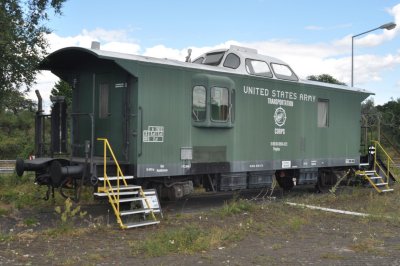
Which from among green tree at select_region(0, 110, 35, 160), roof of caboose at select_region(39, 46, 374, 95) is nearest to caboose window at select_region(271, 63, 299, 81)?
roof of caboose at select_region(39, 46, 374, 95)

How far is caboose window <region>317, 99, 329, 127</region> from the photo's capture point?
44.8 feet

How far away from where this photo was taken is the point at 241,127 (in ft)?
37.1

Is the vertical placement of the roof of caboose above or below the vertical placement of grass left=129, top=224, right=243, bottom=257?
above

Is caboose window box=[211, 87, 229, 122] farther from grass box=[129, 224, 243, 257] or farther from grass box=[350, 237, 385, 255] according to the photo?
grass box=[350, 237, 385, 255]

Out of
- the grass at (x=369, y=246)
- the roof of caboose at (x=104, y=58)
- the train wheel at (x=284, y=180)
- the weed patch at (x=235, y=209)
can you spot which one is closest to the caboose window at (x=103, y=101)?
the roof of caboose at (x=104, y=58)

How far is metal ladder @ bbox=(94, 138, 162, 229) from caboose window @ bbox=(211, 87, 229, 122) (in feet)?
7.99

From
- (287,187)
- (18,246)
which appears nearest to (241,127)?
(287,187)

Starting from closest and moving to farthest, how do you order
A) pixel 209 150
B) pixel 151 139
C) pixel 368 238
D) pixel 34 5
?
pixel 368 238, pixel 151 139, pixel 209 150, pixel 34 5

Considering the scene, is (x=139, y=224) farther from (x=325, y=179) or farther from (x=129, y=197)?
(x=325, y=179)

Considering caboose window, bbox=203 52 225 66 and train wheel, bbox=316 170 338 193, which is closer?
caboose window, bbox=203 52 225 66

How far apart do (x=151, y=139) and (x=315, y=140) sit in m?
5.73

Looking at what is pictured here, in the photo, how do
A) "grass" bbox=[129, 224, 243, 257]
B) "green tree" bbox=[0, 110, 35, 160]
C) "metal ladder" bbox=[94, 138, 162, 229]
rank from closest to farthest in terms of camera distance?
"grass" bbox=[129, 224, 243, 257], "metal ladder" bbox=[94, 138, 162, 229], "green tree" bbox=[0, 110, 35, 160]

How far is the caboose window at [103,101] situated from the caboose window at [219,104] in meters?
2.33

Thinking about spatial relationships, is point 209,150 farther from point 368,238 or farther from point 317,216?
point 368,238
